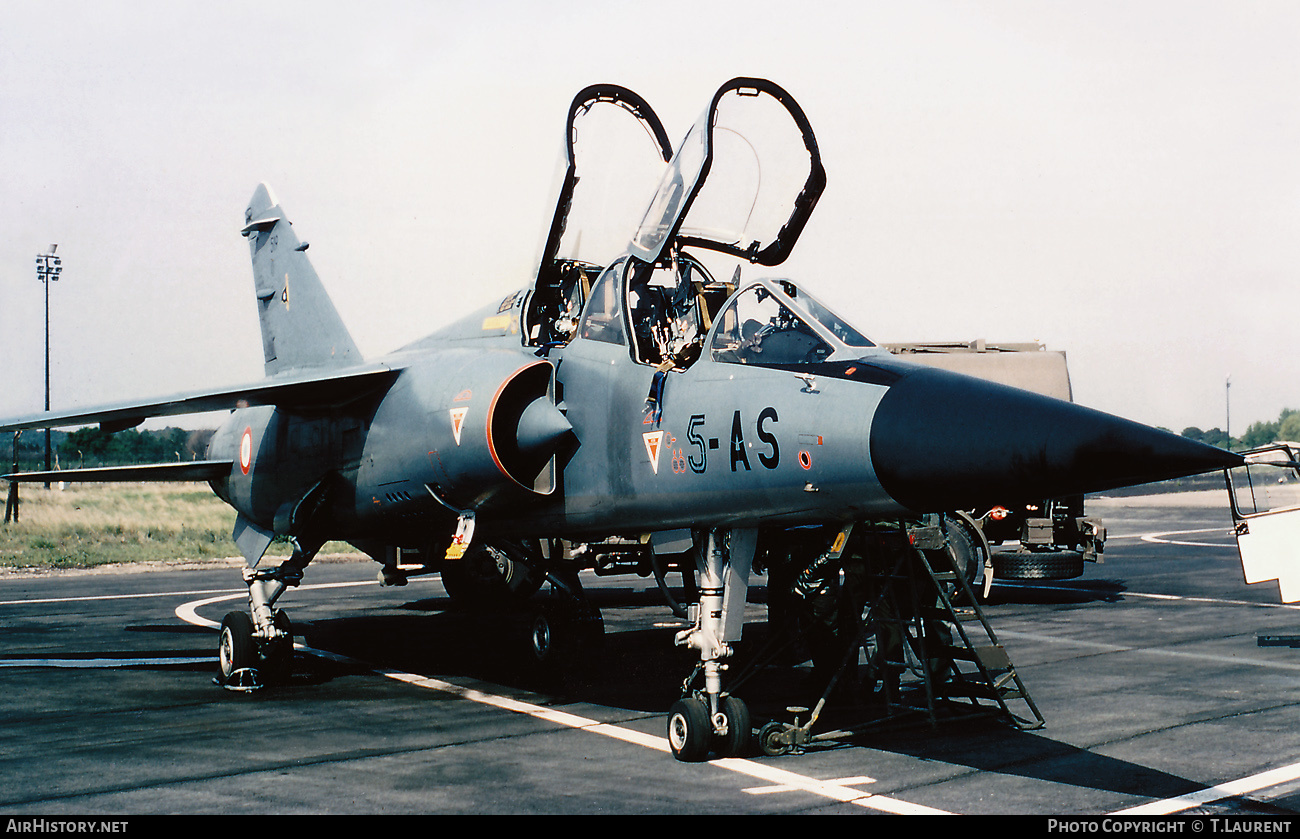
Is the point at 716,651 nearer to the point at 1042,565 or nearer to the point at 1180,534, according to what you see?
the point at 1042,565

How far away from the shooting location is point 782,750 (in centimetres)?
762

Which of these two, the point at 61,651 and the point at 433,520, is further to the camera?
the point at 61,651

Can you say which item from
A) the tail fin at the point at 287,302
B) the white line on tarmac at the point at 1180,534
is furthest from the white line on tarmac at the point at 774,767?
the white line on tarmac at the point at 1180,534

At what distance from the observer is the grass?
28.1m

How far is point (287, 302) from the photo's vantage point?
14117mm

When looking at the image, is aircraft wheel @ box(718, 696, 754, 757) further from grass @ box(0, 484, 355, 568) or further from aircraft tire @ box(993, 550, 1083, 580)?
grass @ box(0, 484, 355, 568)

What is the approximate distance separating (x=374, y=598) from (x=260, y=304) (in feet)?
23.7

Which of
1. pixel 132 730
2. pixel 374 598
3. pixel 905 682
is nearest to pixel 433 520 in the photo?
pixel 132 730

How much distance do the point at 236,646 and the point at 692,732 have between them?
602cm

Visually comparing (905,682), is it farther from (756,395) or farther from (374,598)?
(374,598)

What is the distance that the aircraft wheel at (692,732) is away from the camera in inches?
289

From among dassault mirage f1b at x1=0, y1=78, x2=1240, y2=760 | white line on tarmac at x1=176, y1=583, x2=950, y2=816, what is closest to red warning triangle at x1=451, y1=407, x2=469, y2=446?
dassault mirage f1b at x1=0, y1=78, x2=1240, y2=760

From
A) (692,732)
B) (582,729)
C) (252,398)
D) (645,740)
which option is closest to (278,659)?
(252,398)

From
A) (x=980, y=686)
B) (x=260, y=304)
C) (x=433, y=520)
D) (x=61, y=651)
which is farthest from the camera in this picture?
(x=260, y=304)
